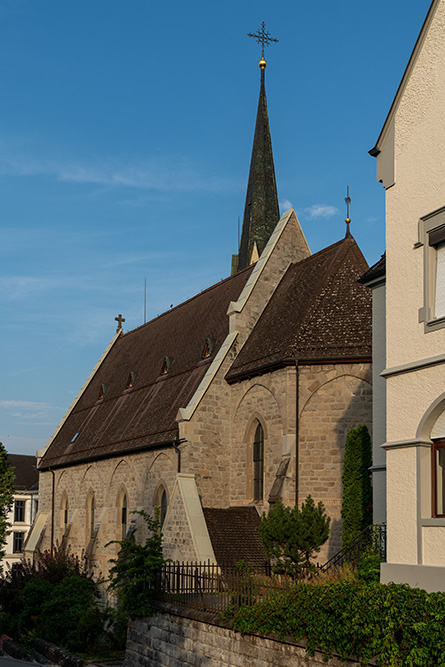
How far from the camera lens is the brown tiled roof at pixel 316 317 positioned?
21531mm

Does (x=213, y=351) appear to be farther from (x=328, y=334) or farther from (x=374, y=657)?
(x=374, y=657)

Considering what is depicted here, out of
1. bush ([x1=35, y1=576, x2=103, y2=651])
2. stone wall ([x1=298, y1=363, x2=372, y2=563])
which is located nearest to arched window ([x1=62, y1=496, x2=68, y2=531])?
bush ([x1=35, y1=576, x2=103, y2=651])

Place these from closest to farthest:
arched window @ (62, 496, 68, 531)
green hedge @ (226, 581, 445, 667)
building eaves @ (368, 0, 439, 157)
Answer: green hedge @ (226, 581, 445, 667)
building eaves @ (368, 0, 439, 157)
arched window @ (62, 496, 68, 531)

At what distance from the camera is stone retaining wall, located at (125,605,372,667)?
12.3 metres

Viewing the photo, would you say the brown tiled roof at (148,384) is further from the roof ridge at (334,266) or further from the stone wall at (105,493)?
the roof ridge at (334,266)

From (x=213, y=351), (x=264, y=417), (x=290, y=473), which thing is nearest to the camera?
(x=290, y=473)

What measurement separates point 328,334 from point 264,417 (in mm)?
3044

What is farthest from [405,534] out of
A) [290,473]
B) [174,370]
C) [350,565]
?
[174,370]

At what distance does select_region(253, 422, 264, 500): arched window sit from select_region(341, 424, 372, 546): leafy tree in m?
4.27

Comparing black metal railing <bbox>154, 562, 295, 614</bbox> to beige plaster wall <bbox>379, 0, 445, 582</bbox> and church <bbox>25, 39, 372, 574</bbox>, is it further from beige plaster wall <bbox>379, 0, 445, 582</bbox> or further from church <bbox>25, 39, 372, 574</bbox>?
beige plaster wall <bbox>379, 0, 445, 582</bbox>

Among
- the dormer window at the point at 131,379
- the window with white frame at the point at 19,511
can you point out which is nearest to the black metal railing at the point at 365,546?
the dormer window at the point at 131,379

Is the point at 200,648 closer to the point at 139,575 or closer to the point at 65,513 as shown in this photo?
the point at 139,575

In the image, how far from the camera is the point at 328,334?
21.9 metres

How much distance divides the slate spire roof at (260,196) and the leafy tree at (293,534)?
24694mm
